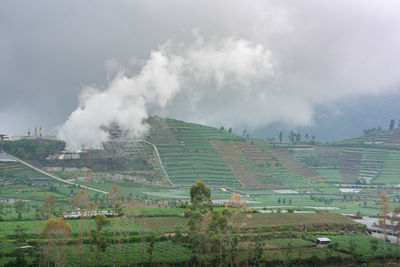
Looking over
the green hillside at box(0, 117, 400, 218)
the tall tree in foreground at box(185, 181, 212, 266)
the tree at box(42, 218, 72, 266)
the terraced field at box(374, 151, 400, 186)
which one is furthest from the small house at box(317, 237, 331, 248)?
the terraced field at box(374, 151, 400, 186)

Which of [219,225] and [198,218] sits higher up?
[198,218]

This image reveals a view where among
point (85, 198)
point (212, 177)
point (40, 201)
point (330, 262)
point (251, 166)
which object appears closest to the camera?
point (85, 198)

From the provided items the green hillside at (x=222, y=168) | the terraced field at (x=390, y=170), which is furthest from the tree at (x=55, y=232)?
the terraced field at (x=390, y=170)

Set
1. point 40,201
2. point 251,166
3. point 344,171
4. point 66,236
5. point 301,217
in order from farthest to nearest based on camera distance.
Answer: point 344,171 → point 251,166 → point 40,201 → point 301,217 → point 66,236

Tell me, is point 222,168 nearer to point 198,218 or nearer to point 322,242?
point 322,242

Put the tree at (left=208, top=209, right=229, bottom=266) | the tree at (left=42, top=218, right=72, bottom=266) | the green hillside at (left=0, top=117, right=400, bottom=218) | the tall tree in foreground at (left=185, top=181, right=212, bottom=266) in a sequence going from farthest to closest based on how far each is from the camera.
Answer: the green hillside at (left=0, top=117, right=400, bottom=218)
the tall tree in foreground at (left=185, top=181, right=212, bottom=266)
the tree at (left=208, top=209, right=229, bottom=266)
the tree at (left=42, top=218, right=72, bottom=266)

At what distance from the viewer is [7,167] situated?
113 m

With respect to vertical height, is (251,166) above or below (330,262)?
above

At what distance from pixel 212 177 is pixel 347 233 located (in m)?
64.8

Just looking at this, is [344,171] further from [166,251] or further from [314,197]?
[166,251]

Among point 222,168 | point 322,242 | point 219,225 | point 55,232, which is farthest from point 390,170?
Result: point 55,232

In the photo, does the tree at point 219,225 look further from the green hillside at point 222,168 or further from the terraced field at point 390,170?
the terraced field at point 390,170

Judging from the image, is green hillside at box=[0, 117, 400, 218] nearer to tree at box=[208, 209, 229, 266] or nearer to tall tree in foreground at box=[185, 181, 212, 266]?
tall tree in foreground at box=[185, 181, 212, 266]

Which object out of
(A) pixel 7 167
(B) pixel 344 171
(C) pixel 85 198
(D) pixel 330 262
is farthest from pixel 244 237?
(B) pixel 344 171
